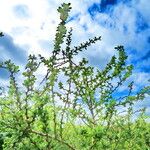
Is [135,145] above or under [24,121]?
above

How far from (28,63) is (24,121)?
36.5 inches

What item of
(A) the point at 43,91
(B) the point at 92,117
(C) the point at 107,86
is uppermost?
(C) the point at 107,86

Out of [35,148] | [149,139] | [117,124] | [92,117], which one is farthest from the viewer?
[149,139]

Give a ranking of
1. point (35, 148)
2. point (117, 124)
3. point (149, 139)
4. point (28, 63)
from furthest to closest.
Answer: point (149, 139), point (117, 124), point (35, 148), point (28, 63)

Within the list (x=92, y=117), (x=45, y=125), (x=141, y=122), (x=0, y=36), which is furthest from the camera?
(x=141, y=122)

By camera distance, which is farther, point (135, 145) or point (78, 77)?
point (135, 145)

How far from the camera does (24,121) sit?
5520 mm

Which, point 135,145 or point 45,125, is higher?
point 135,145

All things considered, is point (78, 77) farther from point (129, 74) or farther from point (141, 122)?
point (141, 122)

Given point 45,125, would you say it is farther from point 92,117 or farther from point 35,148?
point 92,117

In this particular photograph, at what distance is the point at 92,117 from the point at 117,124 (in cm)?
93

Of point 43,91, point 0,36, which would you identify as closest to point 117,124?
point 43,91

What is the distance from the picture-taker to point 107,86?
26.7 feet

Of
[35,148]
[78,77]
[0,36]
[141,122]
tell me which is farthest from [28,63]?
[141,122]
